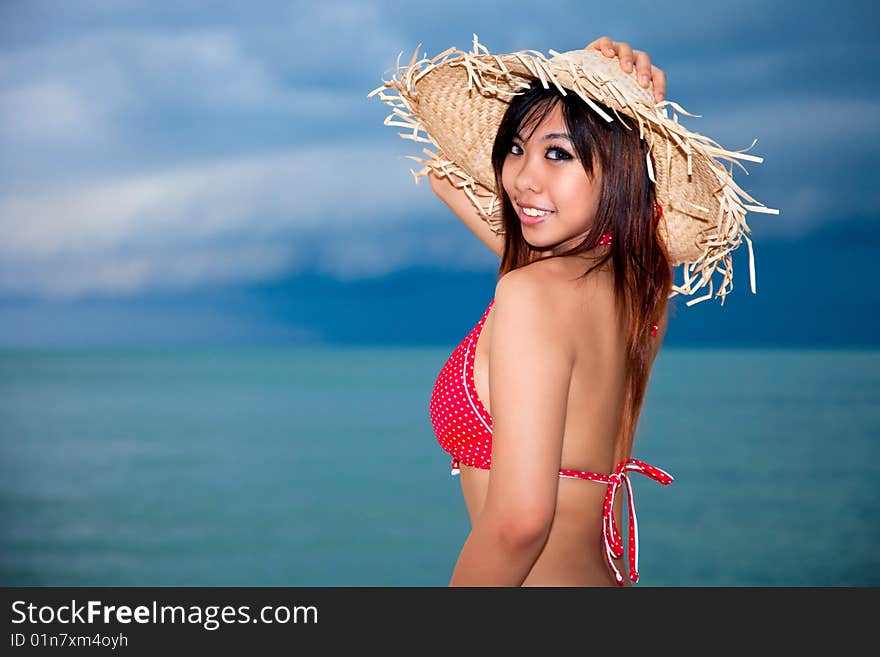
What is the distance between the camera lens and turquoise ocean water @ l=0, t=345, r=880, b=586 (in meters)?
6.43

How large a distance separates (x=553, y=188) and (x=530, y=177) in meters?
0.05

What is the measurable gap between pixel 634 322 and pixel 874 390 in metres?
15.4

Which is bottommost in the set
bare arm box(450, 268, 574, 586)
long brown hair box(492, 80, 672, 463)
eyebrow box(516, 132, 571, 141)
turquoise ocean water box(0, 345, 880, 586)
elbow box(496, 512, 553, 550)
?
elbow box(496, 512, 553, 550)

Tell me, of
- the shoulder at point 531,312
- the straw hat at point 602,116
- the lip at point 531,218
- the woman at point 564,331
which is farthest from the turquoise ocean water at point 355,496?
the shoulder at point 531,312

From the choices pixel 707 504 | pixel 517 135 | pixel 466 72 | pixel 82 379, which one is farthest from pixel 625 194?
pixel 82 379

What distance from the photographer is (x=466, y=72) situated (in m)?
2.17

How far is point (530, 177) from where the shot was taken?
184 cm

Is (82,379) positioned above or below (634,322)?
above

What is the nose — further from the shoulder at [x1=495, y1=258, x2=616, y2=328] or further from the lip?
the shoulder at [x1=495, y1=258, x2=616, y2=328]

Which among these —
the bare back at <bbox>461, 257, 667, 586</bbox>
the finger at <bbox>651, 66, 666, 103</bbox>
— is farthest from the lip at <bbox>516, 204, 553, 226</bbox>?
the finger at <bbox>651, 66, 666, 103</bbox>

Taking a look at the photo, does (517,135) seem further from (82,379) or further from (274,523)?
(82,379)

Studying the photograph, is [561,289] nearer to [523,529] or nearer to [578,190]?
[578,190]

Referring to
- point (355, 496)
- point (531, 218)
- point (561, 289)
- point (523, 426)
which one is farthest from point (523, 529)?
point (355, 496)

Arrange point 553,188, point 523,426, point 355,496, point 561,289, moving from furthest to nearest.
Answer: point 355,496, point 553,188, point 561,289, point 523,426
